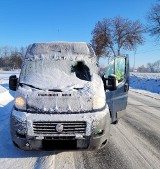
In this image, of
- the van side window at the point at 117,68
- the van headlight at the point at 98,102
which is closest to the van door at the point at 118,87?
the van side window at the point at 117,68

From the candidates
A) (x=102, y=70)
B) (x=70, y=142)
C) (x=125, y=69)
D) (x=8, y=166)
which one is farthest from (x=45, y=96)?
(x=125, y=69)

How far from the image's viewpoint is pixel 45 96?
208 inches

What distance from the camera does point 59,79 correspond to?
19.6ft

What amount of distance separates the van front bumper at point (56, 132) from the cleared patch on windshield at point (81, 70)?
1.28 metres

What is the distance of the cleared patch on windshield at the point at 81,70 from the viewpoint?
6.27m

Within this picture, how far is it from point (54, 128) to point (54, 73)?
4.92 ft

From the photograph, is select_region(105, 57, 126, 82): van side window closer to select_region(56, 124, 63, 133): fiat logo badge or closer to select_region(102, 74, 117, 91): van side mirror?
select_region(102, 74, 117, 91): van side mirror

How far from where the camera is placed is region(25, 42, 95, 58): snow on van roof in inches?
264

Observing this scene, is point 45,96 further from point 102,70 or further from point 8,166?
point 102,70

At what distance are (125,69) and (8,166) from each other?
157 inches

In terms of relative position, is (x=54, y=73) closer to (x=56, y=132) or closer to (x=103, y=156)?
(x=56, y=132)

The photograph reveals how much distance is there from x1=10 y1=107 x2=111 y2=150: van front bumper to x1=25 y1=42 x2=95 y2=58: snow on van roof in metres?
1.94

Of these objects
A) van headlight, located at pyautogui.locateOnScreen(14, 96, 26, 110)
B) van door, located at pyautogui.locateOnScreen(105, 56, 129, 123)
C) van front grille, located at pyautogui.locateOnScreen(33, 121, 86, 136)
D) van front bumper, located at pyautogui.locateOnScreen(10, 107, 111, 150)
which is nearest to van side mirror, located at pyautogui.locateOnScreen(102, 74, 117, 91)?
van door, located at pyautogui.locateOnScreen(105, 56, 129, 123)

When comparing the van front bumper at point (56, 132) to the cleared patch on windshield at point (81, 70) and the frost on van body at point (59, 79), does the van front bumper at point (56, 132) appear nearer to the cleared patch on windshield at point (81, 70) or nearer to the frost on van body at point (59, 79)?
the frost on van body at point (59, 79)
